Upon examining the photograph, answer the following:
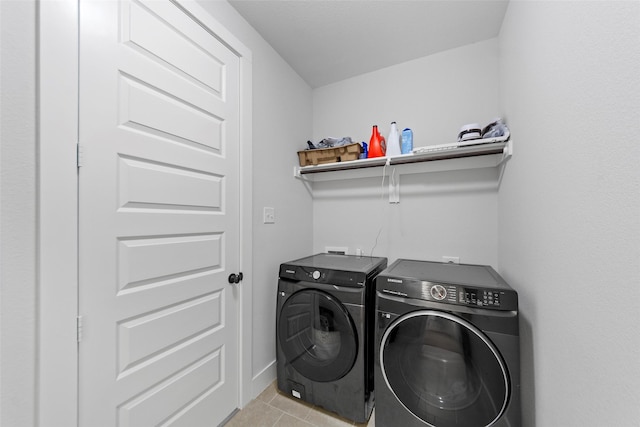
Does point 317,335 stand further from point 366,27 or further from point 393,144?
point 366,27

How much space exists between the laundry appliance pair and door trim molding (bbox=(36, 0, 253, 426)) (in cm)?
107

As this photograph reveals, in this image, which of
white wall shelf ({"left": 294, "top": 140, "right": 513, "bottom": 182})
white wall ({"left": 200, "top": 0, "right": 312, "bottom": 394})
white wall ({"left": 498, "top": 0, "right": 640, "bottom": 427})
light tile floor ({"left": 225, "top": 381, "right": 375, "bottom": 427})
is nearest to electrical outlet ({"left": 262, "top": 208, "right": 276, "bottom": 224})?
white wall ({"left": 200, "top": 0, "right": 312, "bottom": 394})

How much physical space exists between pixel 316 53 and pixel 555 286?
217cm

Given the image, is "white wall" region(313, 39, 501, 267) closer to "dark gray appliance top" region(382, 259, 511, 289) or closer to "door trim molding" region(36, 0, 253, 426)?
"dark gray appliance top" region(382, 259, 511, 289)

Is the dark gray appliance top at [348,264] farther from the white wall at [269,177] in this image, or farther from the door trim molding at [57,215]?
the door trim molding at [57,215]

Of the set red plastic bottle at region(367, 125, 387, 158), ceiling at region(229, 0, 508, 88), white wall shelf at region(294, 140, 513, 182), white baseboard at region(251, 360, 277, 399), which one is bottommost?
white baseboard at region(251, 360, 277, 399)

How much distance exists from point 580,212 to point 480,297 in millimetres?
574

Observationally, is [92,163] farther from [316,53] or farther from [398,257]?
[398,257]

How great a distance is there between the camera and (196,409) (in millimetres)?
1272

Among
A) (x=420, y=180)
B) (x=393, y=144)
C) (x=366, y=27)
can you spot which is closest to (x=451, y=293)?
(x=420, y=180)

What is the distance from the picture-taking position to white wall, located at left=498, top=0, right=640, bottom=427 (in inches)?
20.8

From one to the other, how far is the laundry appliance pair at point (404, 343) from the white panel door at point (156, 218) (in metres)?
0.46

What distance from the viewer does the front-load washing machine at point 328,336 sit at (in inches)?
56.2

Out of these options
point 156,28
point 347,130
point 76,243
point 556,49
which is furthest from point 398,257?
point 156,28
